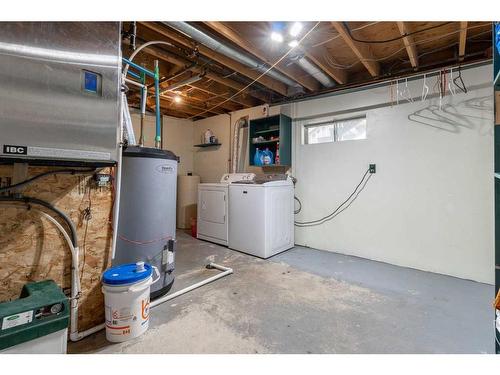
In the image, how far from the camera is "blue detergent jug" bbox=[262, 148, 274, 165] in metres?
3.85

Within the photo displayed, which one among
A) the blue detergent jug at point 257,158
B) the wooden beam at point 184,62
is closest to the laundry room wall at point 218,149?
the blue detergent jug at point 257,158

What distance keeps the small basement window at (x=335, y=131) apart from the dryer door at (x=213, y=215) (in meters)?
1.68

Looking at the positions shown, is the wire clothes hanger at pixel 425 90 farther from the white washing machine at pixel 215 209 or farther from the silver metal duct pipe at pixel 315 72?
the white washing machine at pixel 215 209

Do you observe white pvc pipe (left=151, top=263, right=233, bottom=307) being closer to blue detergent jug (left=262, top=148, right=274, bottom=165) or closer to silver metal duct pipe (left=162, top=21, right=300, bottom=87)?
blue detergent jug (left=262, top=148, right=274, bottom=165)

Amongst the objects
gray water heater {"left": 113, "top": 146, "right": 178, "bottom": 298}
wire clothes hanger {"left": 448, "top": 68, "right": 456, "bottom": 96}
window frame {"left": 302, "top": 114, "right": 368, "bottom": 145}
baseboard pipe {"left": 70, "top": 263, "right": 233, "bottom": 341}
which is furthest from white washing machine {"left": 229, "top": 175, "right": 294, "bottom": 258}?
wire clothes hanger {"left": 448, "top": 68, "right": 456, "bottom": 96}

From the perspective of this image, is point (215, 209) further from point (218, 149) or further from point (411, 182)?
point (411, 182)

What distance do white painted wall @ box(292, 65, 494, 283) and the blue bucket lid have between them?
270cm

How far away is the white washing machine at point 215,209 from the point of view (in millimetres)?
3693

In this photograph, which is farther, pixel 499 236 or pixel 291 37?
pixel 291 37
